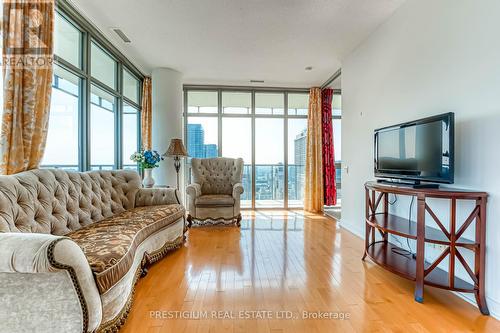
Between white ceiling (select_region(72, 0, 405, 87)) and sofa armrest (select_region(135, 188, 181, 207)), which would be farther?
sofa armrest (select_region(135, 188, 181, 207))

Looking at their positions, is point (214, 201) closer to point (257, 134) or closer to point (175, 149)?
point (175, 149)

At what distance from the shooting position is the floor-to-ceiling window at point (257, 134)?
5488 millimetres

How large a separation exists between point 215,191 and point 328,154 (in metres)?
2.61

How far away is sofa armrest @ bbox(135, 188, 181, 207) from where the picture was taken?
307cm

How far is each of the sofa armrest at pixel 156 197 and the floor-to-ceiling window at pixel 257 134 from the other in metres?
2.34

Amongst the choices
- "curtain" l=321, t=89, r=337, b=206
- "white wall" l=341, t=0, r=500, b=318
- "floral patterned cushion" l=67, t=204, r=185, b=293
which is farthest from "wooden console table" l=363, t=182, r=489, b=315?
"curtain" l=321, t=89, r=337, b=206

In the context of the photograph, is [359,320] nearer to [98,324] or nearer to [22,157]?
[98,324]

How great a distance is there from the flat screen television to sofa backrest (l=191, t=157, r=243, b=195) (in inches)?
98.1

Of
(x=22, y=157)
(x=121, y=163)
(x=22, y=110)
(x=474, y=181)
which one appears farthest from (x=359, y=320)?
(x=121, y=163)

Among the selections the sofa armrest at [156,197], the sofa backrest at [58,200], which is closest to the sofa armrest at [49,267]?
the sofa backrest at [58,200]

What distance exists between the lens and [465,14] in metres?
1.95

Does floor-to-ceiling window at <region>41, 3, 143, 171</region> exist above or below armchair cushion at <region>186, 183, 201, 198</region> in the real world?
above

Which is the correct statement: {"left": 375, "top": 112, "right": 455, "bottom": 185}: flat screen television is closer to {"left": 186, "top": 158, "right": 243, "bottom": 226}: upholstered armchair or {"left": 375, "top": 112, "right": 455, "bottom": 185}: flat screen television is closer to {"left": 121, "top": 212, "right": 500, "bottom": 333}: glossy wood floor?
{"left": 121, "top": 212, "right": 500, "bottom": 333}: glossy wood floor

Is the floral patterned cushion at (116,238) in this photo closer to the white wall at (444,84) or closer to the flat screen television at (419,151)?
the flat screen television at (419,151)
